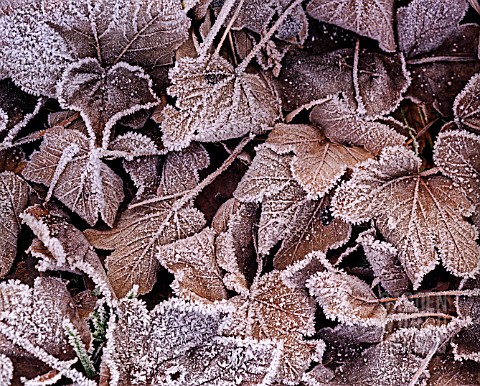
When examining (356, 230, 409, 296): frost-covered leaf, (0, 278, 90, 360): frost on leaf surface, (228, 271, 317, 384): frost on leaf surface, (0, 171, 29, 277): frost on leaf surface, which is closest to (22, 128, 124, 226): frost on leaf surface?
(0, 171, 29, 277): frost on leaf surface

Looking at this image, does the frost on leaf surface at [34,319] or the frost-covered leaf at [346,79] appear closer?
the frost on leaf surface at [34,319]

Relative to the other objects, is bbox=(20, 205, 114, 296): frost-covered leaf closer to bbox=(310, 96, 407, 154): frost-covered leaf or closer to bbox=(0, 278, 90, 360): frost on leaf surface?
bbox=(0, 278, 90, 360): frost on leaf surface

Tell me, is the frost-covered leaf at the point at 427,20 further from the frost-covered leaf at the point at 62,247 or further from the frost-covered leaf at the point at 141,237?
the frost-covered leaf at the point at 62,247

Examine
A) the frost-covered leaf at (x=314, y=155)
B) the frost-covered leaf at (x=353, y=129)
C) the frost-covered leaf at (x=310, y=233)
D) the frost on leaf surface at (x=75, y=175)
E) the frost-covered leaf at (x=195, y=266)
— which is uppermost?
the frost-covered leaf at (x=353, y=129)

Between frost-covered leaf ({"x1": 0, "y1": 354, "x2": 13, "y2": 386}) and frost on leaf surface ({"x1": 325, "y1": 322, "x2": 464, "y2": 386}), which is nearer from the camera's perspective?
frost-covered leaf ({"x1": 0, "y1": 354, "x2": 13, "y2": 386})

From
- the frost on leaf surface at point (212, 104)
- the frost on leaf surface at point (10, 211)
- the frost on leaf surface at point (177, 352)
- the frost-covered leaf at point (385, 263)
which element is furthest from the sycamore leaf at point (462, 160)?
the frost on leaf surface at point (10, 211)
